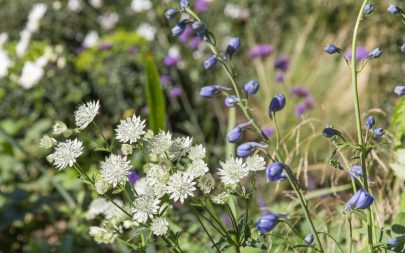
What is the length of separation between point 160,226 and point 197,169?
159 millimetres

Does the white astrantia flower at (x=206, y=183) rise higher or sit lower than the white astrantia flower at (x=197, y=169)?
lower

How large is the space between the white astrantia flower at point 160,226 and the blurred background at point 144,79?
1328 millimetres

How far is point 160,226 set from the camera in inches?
57.5

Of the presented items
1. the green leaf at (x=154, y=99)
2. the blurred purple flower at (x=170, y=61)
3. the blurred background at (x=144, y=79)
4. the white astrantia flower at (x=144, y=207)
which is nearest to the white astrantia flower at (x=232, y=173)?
the white astrantia flower at (x=144, y=207)

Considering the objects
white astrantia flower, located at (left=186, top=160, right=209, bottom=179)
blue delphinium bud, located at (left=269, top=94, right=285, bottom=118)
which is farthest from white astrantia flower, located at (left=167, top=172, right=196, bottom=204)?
blue delphinium bud, located at (left=269, top=94, right=285, bottom=118)

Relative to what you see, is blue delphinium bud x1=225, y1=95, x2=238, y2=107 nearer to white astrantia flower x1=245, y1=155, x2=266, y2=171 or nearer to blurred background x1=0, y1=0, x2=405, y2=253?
white astrantia flower x1=245, y1=155, x2=266, y2=171

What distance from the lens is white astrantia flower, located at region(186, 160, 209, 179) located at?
1434 millimetres

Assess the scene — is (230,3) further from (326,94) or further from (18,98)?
(18,98)

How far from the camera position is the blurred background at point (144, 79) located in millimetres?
3533

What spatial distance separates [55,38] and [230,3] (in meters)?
1.72

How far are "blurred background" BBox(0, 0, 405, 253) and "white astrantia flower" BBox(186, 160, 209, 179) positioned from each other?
135 cm

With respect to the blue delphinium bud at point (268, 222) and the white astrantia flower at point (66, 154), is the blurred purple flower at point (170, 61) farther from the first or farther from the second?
the blue delphinium bud at point (268, 222)

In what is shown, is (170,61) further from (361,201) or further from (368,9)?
(361,201)

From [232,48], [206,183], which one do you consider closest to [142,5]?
[232,48]
